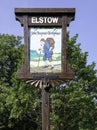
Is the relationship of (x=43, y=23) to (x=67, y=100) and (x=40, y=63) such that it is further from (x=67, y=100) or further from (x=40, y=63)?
(x=67, y=100)

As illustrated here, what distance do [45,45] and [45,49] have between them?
12cm

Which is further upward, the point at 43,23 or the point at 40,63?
the point at 43,23

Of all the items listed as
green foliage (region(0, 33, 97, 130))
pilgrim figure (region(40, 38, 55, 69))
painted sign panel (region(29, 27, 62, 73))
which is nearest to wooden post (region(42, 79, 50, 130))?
painted sign panel (region(29, 27, 62, 73))

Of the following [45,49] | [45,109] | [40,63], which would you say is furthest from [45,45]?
[45,109]

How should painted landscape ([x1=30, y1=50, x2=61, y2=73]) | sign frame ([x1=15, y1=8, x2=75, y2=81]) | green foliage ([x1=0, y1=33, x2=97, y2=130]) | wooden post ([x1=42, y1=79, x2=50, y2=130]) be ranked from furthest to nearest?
green foliage ([x1=0, y1=33, x2=97, y2=130]) < painted landscape ([x1=30, y1=50, x2=61, y2=73]) < sign frame ([x1=15, y1=8, x2=75, y2=81]) < wooden post ([x1=42, y1=79, x2=50, y2=130])

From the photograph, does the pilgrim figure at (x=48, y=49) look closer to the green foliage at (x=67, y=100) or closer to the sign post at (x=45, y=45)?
the sign post at (x=45, y=45)

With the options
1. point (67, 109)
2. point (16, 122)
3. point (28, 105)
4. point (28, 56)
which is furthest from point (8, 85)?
point (28, 56)

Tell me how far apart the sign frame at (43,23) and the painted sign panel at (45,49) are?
10 cm

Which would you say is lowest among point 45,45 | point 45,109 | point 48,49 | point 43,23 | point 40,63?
point 45,109

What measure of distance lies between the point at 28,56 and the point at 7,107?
26206mm

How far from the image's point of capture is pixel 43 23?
12.3 m

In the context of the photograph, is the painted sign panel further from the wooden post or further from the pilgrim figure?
the wooden post

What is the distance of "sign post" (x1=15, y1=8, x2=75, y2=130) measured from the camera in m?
12.1

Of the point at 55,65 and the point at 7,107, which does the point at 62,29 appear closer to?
the point at 55,65
